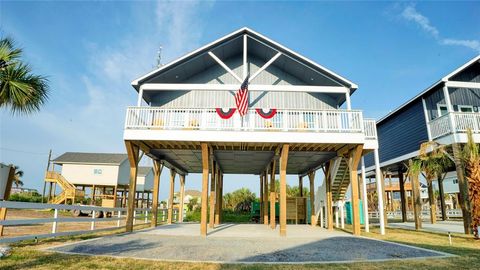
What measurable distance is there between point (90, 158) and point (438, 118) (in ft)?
108

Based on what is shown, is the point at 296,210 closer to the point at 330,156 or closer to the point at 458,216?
the point at 330,156

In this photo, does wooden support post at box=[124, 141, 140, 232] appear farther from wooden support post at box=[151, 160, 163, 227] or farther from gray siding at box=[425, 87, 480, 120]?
gray siding at box=[425, 87, 480, 120]

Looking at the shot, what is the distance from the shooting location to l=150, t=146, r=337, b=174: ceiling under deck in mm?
14195

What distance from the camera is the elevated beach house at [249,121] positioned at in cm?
1157

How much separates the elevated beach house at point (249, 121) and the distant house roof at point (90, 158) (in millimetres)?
17139

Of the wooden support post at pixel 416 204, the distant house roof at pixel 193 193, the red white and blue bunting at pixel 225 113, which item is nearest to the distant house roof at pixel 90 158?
the red white and blue bunting at pixel 225 113

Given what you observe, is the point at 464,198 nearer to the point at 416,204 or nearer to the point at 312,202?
the point at 416,204

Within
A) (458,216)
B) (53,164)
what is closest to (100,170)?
(53,164)

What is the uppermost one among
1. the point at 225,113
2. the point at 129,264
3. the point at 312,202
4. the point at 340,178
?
the point at 225,113

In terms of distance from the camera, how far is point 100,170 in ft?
105

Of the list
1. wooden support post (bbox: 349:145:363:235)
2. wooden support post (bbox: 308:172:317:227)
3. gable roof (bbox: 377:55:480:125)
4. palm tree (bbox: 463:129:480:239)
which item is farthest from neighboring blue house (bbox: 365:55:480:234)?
wooden support post (bbox: 308:172:317:227)

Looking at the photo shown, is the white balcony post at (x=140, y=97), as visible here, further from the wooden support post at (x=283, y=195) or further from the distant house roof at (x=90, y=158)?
the distant house roof at (x=90, y=158)

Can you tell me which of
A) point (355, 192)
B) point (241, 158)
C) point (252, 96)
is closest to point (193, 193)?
point (241, 158)

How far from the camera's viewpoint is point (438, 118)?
14477 mm
